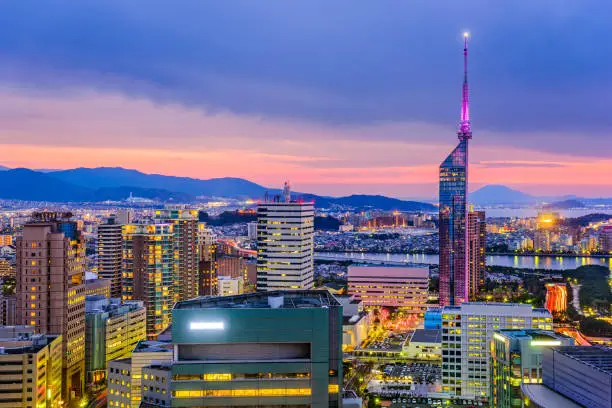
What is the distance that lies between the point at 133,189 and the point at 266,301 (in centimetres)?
13360

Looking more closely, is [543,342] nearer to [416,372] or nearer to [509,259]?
[416,372]

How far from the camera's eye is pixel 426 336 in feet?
98.1

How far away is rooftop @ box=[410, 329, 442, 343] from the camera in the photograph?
96.2 feet

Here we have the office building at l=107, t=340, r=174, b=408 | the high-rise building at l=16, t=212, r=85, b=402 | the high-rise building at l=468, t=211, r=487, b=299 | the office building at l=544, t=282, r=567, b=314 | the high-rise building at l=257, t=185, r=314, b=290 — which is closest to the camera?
the office building at l=107, t=340, r=174, b=408

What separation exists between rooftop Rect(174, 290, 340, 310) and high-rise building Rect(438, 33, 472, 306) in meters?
33.1

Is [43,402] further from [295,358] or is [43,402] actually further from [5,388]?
[295,358]

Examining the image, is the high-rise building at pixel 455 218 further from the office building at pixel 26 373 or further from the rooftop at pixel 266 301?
the rooftop at pixel 266 301

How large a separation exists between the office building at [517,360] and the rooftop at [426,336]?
1221 centimetres

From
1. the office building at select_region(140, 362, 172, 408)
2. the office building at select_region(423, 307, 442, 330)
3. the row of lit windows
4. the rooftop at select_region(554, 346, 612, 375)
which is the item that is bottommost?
the office building at select_region(423, 307, 442, 330)

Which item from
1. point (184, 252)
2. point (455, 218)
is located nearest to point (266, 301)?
point (184, 252)

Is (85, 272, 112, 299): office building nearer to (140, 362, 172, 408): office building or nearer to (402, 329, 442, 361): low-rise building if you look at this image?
(140, 362, 172, 408): office building

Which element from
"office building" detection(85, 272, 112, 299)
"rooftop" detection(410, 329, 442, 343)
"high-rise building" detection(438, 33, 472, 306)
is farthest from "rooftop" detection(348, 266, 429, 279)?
"office building" detection(85, 272, 112, 299)

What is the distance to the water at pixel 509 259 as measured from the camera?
2774 inches

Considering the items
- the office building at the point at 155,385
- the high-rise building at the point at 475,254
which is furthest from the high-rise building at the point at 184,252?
the high-rise building at the point at 475,254
